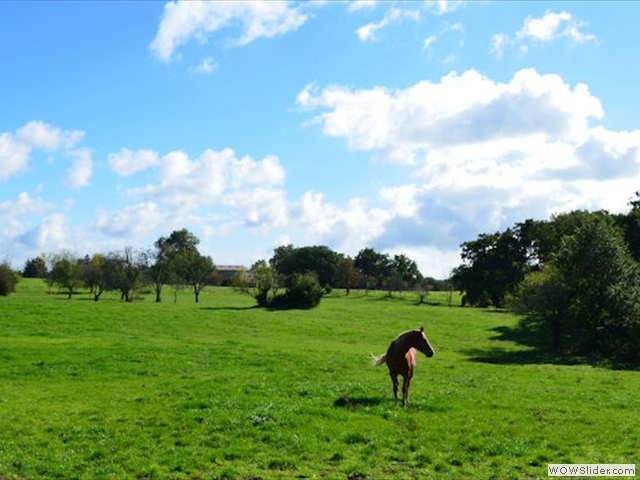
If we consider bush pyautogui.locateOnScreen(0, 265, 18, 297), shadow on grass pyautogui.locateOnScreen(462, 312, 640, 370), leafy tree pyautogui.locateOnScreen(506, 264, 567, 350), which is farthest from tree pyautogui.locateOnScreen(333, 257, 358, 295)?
leafy tree pyautogui.locateOnScreen(506, 264, 567, 350)

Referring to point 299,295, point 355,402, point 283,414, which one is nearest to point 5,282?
point 299,295

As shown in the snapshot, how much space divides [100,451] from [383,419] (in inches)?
339

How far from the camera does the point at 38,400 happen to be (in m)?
19.6

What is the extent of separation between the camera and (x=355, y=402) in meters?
18.9

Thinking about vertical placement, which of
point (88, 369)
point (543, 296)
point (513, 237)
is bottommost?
point (88, 369)

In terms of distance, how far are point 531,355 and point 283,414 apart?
1370 inches

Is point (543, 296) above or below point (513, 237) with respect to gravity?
below

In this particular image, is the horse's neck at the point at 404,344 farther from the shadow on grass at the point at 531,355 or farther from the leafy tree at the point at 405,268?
the leafy tree at the point at 405,268

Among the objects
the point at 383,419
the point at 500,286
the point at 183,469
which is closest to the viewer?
the point at 183,469

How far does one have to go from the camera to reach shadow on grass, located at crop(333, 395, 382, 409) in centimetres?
1838

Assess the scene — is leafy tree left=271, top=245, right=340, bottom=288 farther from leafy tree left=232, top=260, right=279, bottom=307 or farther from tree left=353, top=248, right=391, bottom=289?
leafy tree left=232, top=260, right=279, bottom=307

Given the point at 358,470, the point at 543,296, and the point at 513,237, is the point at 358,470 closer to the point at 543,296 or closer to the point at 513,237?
the point at 543,296

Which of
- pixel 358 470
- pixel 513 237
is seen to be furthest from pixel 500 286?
pixel 358 470

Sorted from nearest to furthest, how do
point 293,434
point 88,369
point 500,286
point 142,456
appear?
point 142,456 → point 293,434 → point 88,369 → point 500,286
